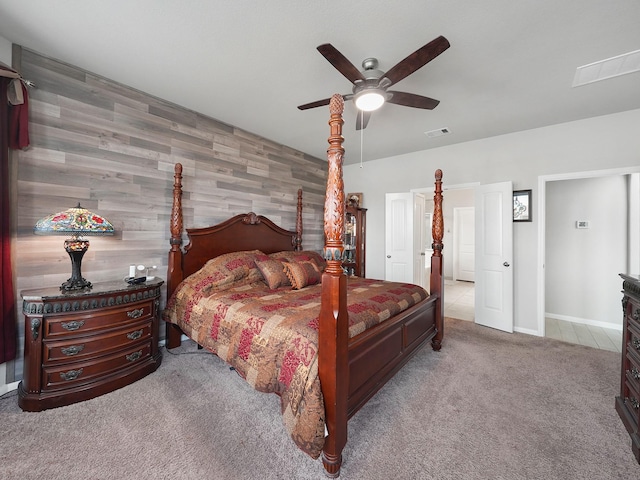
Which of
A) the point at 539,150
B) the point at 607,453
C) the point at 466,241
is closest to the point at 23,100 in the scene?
the point at 607,453

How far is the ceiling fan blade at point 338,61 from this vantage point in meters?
1.61

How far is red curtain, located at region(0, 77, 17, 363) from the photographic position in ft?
6.44

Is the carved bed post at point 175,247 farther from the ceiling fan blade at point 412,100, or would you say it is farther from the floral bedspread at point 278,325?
the ceiling fan blade at point 412,100

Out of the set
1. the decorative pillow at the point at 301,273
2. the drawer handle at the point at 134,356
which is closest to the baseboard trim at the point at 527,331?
the decorative pillow at the point at 301,273

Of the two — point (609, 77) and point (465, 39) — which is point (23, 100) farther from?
point (609, 77)

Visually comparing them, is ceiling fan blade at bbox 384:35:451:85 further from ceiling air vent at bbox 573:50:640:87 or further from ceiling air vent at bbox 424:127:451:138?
ceiling air vent at bbox 424:127:451:138

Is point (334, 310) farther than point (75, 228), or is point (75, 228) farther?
point (75, 228)

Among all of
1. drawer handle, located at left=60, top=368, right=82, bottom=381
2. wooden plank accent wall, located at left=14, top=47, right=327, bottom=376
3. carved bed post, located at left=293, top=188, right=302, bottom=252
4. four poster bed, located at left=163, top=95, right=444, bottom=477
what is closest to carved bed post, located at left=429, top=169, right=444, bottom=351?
four poster bed, located at left=163, top=95, right=444, bottom=477

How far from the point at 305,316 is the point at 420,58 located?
6.12ft

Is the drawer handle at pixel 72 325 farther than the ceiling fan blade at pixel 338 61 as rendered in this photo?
Yes

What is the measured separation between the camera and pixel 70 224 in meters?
1.96

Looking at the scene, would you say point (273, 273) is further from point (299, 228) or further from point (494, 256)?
point (494, 256)

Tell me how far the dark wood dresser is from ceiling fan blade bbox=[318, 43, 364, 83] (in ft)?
7.63

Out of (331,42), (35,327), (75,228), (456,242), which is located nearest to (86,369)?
(35,327)
